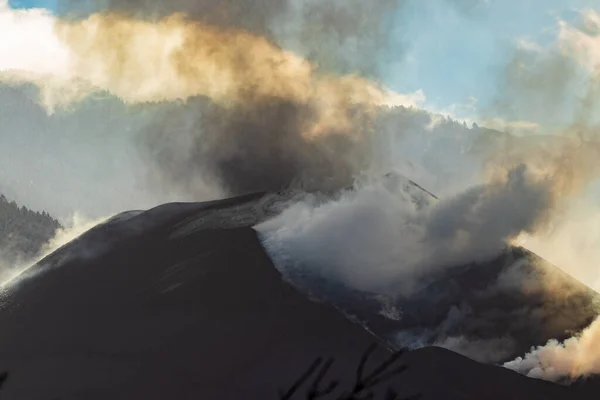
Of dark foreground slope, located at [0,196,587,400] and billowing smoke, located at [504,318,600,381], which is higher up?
dark foreground slope, located at [0,196,587,400]

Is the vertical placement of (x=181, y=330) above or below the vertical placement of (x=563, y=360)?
above

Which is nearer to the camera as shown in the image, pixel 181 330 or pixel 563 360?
pixel 181 330

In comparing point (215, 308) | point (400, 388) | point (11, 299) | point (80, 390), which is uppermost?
point (11, 299)

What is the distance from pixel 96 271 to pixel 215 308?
23.0 meters

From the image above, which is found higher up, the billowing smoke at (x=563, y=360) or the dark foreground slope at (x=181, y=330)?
the dark foreground slope at (x=181, y=330)

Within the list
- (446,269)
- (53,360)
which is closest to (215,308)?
(53,360)

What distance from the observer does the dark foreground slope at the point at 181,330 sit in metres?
81.1

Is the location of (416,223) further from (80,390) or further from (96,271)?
(80,390)

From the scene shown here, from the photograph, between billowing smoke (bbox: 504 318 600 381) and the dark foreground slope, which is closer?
the dark foreground slope

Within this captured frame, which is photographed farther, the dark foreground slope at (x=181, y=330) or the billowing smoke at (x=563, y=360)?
the billowing smoke at (x=563, y=360)

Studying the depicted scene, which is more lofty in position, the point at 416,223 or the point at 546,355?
the point at 416,223

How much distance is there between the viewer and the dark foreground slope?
266 ft

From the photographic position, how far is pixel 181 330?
298ft

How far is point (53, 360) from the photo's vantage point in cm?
8725
